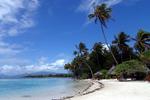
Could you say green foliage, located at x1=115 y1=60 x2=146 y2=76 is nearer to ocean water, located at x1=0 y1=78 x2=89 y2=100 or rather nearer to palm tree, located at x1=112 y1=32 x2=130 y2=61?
ocean water, located at x1=0 y1=78 x2=89 y2=100

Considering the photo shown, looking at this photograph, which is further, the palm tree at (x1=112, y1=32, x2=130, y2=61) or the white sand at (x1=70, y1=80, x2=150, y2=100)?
the palm tree at (x1=112, y1=32, x2=130, y2=61)

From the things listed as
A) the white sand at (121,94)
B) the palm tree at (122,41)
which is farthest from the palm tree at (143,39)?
the white sand at (121,94)

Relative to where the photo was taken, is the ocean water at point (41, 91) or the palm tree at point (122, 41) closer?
the ocean water at point (41, 91)

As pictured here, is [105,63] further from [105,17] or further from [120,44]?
[105,17]

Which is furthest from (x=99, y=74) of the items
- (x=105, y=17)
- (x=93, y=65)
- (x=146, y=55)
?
(x=146, y=55)

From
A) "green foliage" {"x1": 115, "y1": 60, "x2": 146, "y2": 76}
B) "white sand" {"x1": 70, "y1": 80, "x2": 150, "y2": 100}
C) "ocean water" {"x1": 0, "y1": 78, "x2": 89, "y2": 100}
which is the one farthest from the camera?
"green foliage" {"x1": 115, "y1": 60, "x2": 146, "y2": 76}

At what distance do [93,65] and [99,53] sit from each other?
395cm

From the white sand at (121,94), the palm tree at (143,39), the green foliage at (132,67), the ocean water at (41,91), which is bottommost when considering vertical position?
the white sand at (121,94)

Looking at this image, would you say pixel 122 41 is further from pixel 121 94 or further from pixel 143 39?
pixel 121 94

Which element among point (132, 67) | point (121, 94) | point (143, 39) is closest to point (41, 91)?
point (132, 67)

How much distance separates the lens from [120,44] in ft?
182

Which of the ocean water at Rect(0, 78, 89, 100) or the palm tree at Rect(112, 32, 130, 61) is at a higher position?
the palm tree at Rect(112, 32, 130, 61)

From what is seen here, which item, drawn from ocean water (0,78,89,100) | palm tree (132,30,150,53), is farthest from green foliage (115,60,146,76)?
palm tree (132,30,150,53)

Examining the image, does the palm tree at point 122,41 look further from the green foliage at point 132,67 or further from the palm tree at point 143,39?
the green foliage at point 132,67
